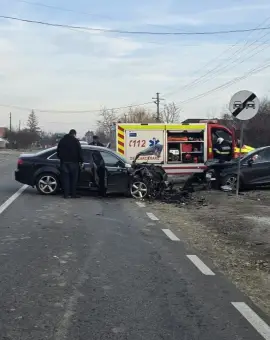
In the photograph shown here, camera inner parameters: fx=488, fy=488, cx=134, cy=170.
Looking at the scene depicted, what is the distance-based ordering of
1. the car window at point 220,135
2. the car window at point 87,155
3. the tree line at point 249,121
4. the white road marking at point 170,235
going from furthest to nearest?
the tree line at point 249,121 < the car window at point 220,135 < the car window at point 87,155 < the white road marking at point 170,235

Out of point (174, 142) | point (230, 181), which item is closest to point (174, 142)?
point (174, 142)

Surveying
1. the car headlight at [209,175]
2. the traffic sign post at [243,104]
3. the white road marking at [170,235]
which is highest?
the traffic sign post at [243,104]

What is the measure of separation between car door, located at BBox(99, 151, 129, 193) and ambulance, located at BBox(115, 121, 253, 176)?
2.89m

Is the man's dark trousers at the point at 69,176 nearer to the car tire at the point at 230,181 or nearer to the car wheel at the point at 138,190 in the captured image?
the car wheel at the point at 138,190

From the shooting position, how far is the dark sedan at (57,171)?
45.5 ft

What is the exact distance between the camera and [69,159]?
13602mm

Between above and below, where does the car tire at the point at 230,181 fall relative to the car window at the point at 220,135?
below

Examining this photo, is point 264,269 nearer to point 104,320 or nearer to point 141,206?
point 104,320

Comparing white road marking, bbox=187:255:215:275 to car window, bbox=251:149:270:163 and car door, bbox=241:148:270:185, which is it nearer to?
car door, bbox=241:148:270:185

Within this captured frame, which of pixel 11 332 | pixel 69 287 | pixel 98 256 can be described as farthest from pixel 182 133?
pixel 11 332

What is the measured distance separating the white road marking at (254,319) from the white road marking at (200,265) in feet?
3.90

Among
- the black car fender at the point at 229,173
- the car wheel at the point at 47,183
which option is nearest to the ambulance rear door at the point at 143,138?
the black car fender at the point at 229,173

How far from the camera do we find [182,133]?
55.5 feet

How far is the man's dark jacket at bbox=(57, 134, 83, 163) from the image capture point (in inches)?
536
